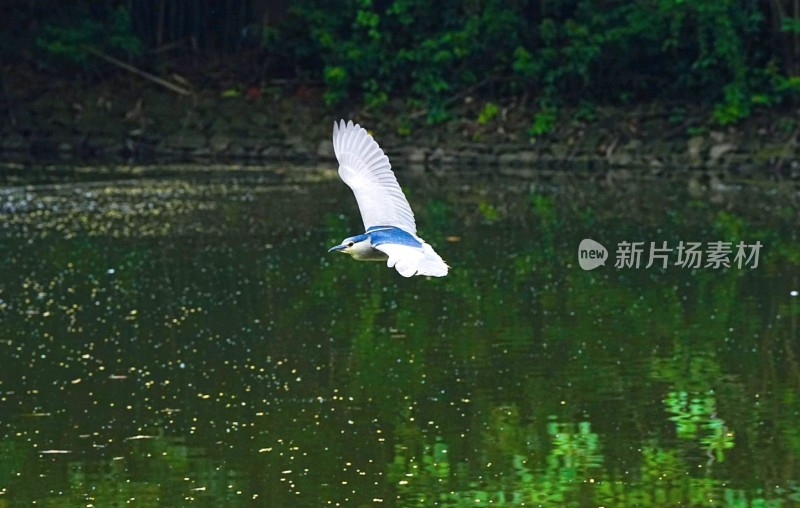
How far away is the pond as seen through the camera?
311 inches

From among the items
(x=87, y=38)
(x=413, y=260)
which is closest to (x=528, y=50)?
(x=87, y=38)

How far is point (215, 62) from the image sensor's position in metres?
25.8

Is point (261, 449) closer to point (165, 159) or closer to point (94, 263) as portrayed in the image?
point (94, 263)

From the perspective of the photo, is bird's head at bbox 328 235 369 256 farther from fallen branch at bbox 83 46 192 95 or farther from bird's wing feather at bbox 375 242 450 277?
fallen branch at bbox 83 46 192 95

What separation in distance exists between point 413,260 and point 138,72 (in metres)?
20.1

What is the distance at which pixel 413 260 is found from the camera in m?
5.78

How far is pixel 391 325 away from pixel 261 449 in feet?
10.8

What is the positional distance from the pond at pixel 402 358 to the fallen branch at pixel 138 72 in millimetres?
7215

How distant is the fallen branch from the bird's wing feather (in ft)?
62.5

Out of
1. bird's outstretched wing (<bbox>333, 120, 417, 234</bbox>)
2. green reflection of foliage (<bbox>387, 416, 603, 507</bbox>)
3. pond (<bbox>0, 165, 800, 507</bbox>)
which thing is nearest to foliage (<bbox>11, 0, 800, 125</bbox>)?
pond (<bbox>0, 165, 800, 507</bbox>)

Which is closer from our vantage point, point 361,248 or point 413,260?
point 413,260

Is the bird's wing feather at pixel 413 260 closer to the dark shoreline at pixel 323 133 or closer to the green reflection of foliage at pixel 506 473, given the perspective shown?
the green reflection of foliage at pixel 506 473

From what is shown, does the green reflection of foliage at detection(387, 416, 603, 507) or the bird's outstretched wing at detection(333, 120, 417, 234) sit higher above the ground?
the bird's outstretched wing at detection(333, 120, 417, 234)

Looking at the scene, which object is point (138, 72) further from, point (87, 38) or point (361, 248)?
point (361, 248)
